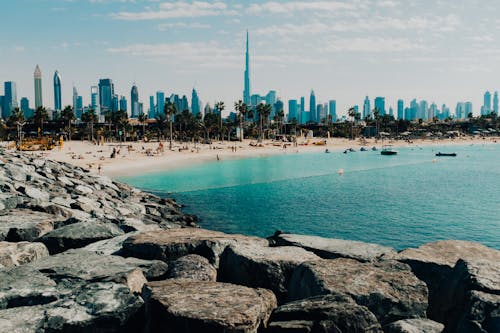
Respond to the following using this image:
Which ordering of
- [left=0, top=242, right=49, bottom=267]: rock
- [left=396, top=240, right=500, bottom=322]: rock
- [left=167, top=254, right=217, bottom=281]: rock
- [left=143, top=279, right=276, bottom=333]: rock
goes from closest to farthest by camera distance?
[left=143, top=279, right=276, bottom=333]: rock → [left=167, top=254, right=217, bottom=281]: rock → [left=396, top=240, right=500, bottom=322]: rock → [left=0, top=242, right=49, bottom=267]: rock

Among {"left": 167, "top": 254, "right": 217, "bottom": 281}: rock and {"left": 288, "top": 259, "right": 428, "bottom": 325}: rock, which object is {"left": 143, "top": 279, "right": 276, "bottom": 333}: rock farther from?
{"left": 288, "top": 259, "right": 428, "bottom": 325}: rock

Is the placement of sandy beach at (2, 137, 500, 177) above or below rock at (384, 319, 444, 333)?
below

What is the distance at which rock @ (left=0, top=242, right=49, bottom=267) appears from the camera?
28.9 ft

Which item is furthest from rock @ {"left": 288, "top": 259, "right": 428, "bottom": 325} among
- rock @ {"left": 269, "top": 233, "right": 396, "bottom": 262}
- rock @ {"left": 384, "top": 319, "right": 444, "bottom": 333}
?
rock @ {"left": 269, "top": 233, "right": 396, "bottom": 262}

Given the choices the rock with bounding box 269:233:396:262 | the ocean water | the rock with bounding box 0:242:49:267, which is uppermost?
the rock with bounding box 0:242:49:267

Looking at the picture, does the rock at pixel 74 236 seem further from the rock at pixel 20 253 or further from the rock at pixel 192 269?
the rock at pixel 192 269

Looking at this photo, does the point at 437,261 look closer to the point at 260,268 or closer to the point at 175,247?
the point at 260,268

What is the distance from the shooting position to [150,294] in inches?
256

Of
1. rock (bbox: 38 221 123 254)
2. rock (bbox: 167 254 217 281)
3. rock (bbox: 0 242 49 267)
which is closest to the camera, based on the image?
rock (bbox: 167 254 217 281)

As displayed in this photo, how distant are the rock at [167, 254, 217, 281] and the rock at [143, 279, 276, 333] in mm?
671

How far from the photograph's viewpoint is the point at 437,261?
880 centimetres

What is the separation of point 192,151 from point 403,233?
72.9m

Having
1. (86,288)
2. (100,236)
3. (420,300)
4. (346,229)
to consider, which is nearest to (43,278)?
(86,288)

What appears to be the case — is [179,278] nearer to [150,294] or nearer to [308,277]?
[150,294]
